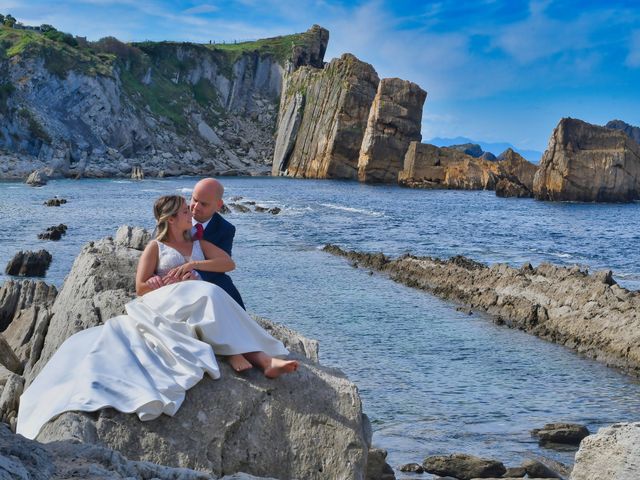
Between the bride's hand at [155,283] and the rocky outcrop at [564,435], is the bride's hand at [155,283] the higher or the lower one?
the higher one

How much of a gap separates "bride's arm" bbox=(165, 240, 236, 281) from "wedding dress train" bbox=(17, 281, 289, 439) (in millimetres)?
405

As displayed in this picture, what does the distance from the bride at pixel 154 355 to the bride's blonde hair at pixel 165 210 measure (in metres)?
0.46

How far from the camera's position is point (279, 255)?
32.3m

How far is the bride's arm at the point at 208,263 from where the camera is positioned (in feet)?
24.4

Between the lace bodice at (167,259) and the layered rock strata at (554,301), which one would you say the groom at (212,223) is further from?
the layered rock strata at (554,301)

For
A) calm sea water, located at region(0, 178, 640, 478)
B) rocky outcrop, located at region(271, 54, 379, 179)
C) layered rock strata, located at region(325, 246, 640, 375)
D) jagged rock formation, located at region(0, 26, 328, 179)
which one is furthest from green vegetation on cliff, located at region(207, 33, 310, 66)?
layered rock strata, located at region(325, 246, 640, 375)

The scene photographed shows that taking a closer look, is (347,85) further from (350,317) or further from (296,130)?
(350,317)

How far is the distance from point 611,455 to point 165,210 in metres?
4.69

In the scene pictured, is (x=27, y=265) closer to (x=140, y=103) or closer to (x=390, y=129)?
(x=390, y=129)

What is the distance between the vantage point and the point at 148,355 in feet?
22.2

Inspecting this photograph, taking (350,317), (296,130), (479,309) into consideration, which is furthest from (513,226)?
(296,130)

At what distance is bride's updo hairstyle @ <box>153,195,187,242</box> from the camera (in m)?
7.63

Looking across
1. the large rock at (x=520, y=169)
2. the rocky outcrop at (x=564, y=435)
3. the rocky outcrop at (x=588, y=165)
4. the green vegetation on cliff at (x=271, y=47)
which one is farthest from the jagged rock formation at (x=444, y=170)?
the rocky outcrop at (x=564, y=435)

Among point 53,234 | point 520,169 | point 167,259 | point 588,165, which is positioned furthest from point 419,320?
point 520,169
